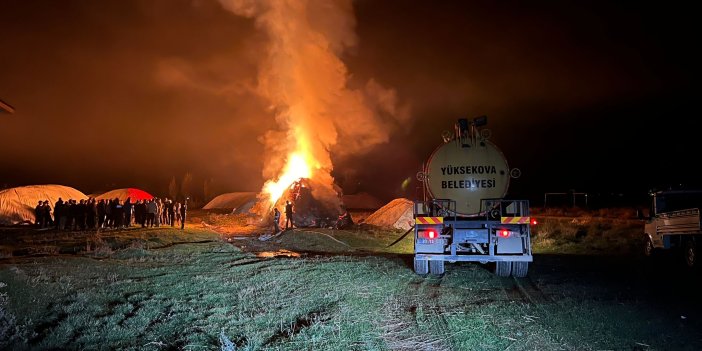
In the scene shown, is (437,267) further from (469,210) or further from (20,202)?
(20,202)

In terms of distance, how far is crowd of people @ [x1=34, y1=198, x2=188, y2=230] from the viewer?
29.2 m

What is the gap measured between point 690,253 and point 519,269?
6265 mm

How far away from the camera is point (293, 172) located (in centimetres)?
3966

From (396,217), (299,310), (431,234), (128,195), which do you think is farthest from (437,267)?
(128,195)

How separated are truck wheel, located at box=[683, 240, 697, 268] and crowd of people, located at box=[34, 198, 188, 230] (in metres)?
26.3

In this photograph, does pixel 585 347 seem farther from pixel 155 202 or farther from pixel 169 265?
pixel 155 202

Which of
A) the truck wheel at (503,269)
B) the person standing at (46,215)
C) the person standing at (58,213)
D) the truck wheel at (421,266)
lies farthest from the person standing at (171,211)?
the truck wheel at (503,269)

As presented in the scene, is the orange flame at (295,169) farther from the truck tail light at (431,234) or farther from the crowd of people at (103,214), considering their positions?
the truck tail light at (431,234)

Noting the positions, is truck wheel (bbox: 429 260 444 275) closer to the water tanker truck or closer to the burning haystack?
the water tanker truck

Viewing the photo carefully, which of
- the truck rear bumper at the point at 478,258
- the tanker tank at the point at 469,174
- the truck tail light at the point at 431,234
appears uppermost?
the tanker tank at the point at 469,174

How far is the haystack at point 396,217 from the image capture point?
117 feet

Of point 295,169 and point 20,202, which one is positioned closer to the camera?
point 20,202

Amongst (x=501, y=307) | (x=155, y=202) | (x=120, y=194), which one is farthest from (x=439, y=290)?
(x=120, y=194)

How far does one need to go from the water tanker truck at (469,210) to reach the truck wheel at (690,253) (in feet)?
19.2
